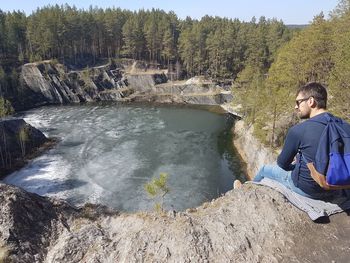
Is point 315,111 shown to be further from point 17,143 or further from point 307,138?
point 17,143

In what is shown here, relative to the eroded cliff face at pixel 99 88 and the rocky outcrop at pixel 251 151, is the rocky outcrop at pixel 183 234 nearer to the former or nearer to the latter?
the rocky outcrop at pixel 251 151

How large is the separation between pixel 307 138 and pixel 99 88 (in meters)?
97.7

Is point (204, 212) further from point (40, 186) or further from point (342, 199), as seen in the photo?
point (40, 186)

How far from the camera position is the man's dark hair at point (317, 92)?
23.8 ft

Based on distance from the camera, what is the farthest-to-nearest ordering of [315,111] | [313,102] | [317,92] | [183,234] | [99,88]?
[99,88], [183,234], [315,111], [313,102], [317,92]

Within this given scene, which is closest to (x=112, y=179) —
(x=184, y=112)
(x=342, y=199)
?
(x=342, y=199)

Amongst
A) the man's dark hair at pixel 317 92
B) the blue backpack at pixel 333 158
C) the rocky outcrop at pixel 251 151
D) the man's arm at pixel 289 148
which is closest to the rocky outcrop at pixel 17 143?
the rocky outcrop at pixel 251 151

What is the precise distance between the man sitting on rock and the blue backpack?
0.54ft

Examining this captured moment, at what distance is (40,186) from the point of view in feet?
137

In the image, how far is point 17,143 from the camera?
182ft

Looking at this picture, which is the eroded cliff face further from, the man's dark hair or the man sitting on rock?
the man's dark hair

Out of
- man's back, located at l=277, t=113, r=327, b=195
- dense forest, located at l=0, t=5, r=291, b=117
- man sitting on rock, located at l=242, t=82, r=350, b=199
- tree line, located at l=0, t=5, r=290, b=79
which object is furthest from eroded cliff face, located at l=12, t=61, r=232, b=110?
man's back, located at l=277, t=113, r=327, b=195

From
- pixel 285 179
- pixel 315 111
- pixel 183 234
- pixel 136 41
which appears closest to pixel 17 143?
pixel 183 234

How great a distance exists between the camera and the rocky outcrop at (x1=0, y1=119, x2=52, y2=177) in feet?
166
